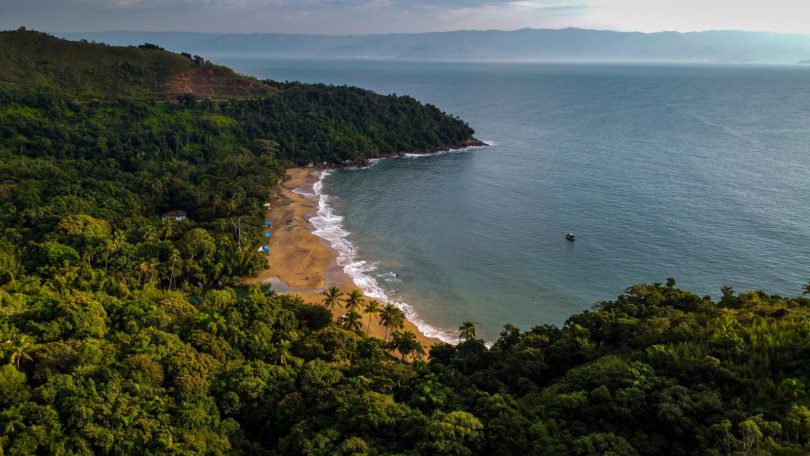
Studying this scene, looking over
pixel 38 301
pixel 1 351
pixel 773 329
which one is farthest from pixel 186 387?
pixel 773 329

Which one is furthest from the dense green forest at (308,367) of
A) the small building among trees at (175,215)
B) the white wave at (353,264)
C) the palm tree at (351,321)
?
the small building among trees at (175,215)

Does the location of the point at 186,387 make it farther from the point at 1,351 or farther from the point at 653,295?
the point at 653,295

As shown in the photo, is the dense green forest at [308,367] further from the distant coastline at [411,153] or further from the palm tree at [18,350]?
the distant coastline at [411,153]

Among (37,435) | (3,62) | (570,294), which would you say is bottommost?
(570,294)

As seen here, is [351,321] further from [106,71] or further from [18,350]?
[106,71]

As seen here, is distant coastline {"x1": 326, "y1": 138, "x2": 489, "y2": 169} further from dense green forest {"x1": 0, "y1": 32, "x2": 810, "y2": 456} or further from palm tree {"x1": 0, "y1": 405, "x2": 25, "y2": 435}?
palm tree {"x1": 0, "y1": 405, "x2": 25, "y2": 435}

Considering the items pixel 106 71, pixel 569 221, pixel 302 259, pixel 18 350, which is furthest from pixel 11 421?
pixel 106 71

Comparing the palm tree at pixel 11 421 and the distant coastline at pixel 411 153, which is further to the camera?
the distant coastline at pixel 411 153
